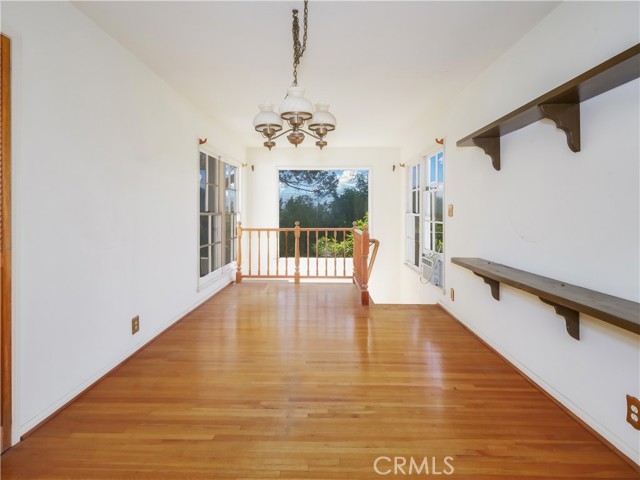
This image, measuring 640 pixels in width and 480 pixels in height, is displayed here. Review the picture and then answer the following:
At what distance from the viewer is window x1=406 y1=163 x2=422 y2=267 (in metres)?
5.07

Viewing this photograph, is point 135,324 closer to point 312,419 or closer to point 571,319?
point 312,419

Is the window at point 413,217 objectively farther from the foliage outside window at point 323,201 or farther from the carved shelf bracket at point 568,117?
the carved shelf bracket at point 568,117

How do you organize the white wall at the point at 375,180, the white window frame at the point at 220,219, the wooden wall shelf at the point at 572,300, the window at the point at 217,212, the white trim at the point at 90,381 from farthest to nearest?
1. the white wall at the point at 375,180
2. the window at the point at 217,212
3. the white window frame at the point at 220,219
4. the white trim at the point at 90,381
5. the wooden wall shelf at the point at 572,300

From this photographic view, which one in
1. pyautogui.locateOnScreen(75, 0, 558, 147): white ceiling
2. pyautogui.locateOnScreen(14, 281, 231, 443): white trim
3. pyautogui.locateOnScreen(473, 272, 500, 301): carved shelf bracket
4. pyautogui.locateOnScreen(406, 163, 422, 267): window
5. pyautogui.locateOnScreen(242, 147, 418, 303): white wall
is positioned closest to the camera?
pyautogui.locateOnScreen(14, 281, 231, 443): white trim

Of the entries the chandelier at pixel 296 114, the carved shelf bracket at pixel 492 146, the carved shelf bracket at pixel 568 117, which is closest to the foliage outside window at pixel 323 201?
the carved shelf bracket at pixel 492 146

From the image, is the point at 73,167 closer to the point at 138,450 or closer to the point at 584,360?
the point at 138,450

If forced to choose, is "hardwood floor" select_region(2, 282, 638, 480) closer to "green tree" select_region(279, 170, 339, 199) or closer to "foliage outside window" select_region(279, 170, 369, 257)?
"foliage outside window" select_region(279, 170, 369, 257)

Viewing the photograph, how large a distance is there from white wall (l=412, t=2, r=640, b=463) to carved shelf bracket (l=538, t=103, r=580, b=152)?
4 cm

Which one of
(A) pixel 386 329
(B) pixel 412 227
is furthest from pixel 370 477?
(B) pixel 412 227

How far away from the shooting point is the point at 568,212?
190 centimetres

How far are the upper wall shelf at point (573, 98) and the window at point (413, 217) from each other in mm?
2541

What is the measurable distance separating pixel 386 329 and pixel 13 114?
2.99 m

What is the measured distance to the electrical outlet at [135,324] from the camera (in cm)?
262

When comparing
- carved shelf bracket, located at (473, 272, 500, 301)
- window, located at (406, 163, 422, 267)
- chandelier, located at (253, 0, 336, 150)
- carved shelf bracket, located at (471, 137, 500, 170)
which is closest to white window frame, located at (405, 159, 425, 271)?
window, located at (406, 163, 422, 267)
